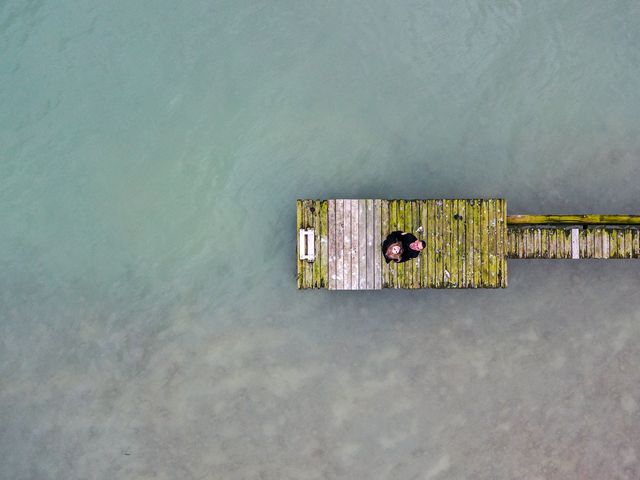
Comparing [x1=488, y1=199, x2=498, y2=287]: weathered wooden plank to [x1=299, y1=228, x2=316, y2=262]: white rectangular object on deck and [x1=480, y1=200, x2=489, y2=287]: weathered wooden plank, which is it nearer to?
[x1=480, y1=200, x2=489, y2=287]: weathered wooden plank

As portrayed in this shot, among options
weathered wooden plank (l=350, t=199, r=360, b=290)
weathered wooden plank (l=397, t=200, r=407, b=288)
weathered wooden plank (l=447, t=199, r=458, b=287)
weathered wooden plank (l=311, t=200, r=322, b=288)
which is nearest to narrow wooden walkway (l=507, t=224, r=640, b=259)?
weathered wooden plank (l=447, t=199, r=458, b=287)

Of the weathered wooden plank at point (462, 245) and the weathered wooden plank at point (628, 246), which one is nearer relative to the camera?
the weathered wooden plank at point (462, 245)

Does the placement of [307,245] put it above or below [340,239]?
below

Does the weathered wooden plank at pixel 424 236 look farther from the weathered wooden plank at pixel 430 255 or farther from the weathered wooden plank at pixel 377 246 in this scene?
the weathered wooden plank at pixel 377 246

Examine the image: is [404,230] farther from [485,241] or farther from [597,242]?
[597,242]

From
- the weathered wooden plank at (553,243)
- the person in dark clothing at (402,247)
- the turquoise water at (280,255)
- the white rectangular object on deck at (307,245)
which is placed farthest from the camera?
the turquoise water at (280,255)

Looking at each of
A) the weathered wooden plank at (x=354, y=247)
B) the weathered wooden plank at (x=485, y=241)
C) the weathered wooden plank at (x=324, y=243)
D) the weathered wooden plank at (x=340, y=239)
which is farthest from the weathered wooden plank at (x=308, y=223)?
the weathered wooden plank at (x=485, y=241)

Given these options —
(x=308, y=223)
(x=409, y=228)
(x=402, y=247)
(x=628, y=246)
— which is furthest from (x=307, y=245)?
(x=628, y=246)
